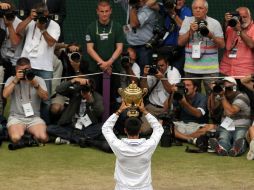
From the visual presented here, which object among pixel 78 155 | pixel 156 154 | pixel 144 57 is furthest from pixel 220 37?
pixel 78 155

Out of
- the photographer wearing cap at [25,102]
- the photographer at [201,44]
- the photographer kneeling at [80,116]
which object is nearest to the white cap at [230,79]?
the photographer at [201,44]

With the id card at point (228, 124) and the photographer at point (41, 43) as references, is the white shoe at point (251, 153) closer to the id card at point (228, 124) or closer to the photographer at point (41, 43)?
the id card at point (228, 124)

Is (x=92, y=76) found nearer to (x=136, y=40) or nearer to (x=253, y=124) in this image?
(x=136, y=40)

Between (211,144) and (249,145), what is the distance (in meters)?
0.54

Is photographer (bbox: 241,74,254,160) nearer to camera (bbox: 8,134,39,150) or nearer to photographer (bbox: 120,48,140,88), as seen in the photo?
photographer (bbox: 120,48,140,88)

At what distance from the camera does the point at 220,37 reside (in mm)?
11289

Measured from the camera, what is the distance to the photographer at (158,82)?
37.5 ft

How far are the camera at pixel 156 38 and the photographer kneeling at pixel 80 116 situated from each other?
48.9 inches

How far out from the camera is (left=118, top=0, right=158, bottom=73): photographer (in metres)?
12.0

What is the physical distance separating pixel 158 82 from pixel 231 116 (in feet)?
4.90

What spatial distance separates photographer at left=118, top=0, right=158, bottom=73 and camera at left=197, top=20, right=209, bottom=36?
1.18 meters

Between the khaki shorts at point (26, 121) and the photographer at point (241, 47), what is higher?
the photographer at point (241, 47)

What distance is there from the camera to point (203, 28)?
11.0 m

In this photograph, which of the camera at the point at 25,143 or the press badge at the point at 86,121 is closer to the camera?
the camera at the point at 25,143
